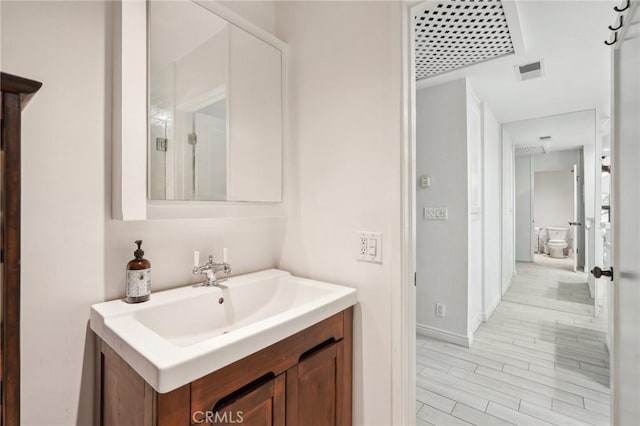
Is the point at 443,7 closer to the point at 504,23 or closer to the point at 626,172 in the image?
the point at 504,23

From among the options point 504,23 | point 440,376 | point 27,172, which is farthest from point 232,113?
point 440,376

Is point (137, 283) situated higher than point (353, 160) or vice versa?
point (353, 160)

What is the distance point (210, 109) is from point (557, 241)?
8499 mm

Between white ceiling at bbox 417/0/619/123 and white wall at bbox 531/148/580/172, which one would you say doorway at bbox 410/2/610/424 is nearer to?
white ceiling at bbox 417/0/619/123

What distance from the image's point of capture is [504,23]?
6.13ft

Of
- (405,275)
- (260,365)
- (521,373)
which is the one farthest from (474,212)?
(260,365)

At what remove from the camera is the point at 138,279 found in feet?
3.50

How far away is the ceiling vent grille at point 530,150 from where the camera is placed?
5716 millimetres

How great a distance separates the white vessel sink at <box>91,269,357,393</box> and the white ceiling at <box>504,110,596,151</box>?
13.7 ft

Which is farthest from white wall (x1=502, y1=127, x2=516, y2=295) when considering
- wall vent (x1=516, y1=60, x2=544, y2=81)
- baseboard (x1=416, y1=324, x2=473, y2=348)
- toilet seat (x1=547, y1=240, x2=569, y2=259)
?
toilet seat (x1=547, y1=240, x2=569, y2=259)

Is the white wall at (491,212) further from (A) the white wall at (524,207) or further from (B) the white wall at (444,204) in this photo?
(A) the white wall at (524,207)

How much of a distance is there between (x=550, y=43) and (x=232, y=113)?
2.24 meters

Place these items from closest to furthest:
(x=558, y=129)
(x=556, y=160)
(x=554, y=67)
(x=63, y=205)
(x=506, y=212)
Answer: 1. (x=63, y=205)
2. (x=554, y=67)
3. (x=558, y=129)
4. (x=506, y=212)
5. (x=556, y=160)

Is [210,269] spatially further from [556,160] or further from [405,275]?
[556,160]
